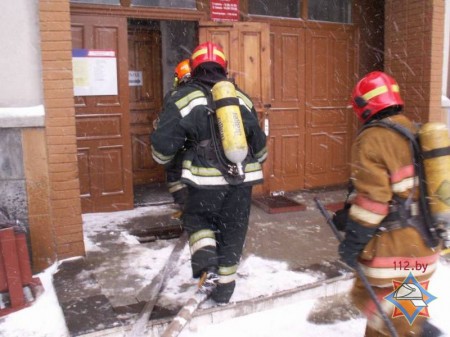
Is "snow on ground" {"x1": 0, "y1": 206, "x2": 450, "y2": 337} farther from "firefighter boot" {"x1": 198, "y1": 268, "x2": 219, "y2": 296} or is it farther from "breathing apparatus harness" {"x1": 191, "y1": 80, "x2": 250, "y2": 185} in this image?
"breathing apparatus harness" {"x1": 191, "y1": 80, "x2": 250, "y2": 185}

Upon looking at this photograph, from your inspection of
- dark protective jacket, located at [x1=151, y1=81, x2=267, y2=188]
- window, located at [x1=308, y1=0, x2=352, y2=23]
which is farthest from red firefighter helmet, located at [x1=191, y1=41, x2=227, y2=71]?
window, located at [x1=308, y1=0, x2=352, y2=23]

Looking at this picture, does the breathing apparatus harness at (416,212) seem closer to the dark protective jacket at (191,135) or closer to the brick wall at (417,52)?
the dark protective jacket at (191,135)

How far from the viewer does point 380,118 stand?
8.46 ft

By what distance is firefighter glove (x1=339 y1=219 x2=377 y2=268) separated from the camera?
8.01 ft

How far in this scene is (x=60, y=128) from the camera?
4141mm

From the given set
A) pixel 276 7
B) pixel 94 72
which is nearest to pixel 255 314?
pixel 94 72

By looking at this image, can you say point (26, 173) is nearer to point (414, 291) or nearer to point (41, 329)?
point (41, 329)

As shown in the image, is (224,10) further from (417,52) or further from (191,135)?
(191,135)

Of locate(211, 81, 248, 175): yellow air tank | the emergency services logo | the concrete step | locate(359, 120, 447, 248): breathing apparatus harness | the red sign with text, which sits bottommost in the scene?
the concrete step

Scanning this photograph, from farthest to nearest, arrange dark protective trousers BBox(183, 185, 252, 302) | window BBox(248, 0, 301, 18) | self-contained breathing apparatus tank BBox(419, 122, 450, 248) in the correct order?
window BBox(248, 0, 301, 18), dark protective trousers BBox(183, 185, 252, 302), self-contained breathing apparatus tank BBox(419, 122, 450, 248)

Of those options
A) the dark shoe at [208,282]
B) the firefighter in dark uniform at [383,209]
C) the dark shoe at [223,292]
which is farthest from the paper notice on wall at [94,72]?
the firefighter in dark uniform at [383,209]

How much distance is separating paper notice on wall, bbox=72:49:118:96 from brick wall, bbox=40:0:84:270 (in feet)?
5.40

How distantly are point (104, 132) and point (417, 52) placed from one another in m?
4.43

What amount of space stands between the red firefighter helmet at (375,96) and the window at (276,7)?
14.8 ft
